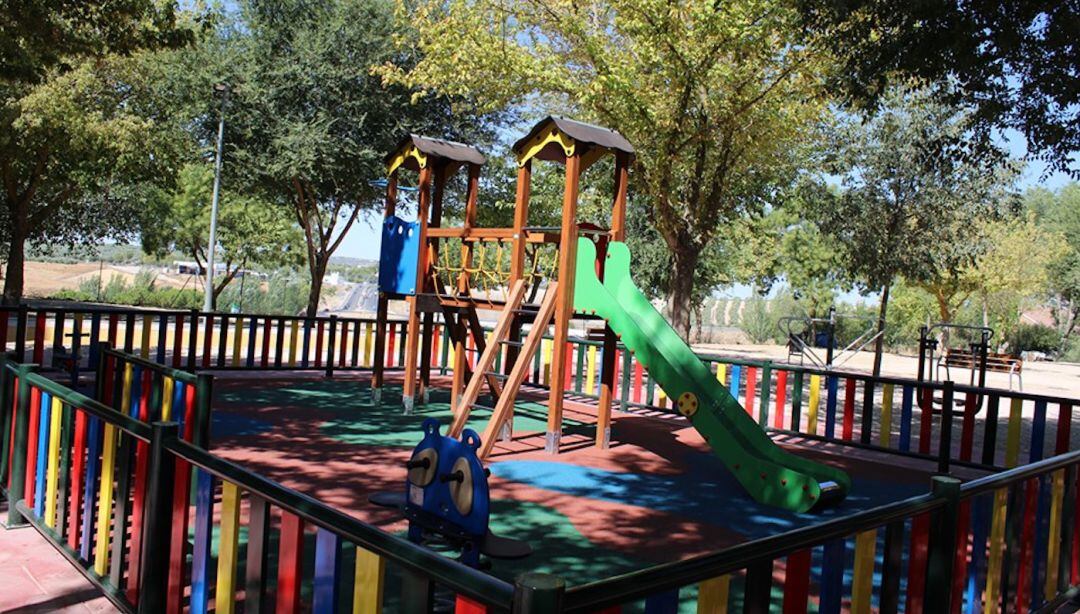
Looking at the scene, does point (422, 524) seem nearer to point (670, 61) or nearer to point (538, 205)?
point (670, 61)

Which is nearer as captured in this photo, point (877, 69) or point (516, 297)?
point (516, 297)

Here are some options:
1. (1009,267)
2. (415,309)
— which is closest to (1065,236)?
(1009,267)

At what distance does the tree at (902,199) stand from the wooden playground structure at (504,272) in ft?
40.0

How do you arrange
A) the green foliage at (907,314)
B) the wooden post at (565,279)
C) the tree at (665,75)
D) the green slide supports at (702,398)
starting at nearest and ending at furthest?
the green slide supports at (702,398)
the wooden post at (565,279)
the tree at (665,75)
the green foliage at (907,314)

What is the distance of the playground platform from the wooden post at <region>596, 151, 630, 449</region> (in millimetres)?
273

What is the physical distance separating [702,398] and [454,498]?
154 inches

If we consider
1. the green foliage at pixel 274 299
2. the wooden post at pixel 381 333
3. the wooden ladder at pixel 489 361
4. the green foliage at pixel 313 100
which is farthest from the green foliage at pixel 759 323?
the wooden ladder at pixel 489 361

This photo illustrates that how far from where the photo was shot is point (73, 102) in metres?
20.0

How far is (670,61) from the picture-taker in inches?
565

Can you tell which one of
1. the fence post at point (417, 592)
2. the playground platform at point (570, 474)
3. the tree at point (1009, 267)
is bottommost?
the playground platform at point (570, 474)

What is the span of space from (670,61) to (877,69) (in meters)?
4.30

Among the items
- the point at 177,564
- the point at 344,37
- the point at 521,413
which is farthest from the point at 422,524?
the point at 344,37

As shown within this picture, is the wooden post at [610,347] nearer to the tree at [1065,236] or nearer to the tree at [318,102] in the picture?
the tree at [318,102]

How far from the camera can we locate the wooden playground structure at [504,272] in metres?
9.01
